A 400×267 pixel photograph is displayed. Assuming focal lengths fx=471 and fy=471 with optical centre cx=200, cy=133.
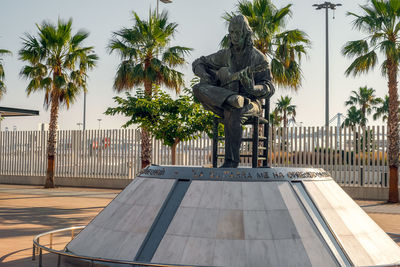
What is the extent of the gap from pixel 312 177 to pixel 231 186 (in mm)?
1486

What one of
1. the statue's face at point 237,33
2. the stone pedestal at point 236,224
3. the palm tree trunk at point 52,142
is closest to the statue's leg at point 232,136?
the stone pedestal at point 236,224

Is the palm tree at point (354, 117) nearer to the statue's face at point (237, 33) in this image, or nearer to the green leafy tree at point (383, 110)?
the green leafy tree at point (383, 110)

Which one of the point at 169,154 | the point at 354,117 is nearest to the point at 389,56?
the point at 169,154

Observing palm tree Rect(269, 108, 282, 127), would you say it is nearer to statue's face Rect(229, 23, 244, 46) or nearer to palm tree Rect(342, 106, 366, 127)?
palm tree Rect(342, 106, 366, 127)

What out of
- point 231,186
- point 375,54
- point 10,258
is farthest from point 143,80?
point 231,186

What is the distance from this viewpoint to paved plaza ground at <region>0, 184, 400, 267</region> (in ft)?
28.4

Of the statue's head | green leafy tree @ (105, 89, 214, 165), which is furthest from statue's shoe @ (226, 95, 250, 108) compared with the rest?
green leafy tree @ (105, 89, 214, 165)

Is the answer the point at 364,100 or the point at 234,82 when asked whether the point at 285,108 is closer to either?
the point at 364,100

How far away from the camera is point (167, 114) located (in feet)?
57.4

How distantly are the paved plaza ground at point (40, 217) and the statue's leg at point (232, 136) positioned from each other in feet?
10.8

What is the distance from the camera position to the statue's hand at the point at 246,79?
738cm

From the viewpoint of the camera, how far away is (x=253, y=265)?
5727mm

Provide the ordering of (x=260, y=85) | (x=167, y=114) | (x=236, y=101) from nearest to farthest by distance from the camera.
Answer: (x=236, y=101) → (x=260, y=85) → (x=167, y=114)

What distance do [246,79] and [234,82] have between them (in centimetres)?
27
